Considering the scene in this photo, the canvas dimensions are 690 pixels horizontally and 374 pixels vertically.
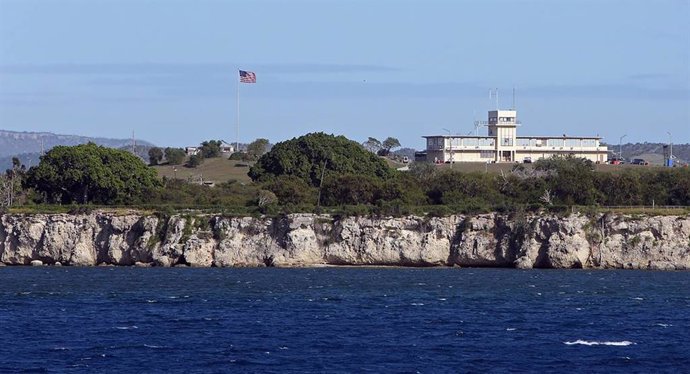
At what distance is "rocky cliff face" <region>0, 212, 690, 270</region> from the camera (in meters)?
98.1

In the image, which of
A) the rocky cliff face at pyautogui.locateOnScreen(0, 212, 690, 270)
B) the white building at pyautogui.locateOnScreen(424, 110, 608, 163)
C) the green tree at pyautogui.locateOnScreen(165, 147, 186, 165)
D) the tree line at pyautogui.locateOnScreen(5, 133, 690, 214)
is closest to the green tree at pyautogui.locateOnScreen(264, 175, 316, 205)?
the tree line at pyautogui.locateOnScreen(5, 133, 690, 214)

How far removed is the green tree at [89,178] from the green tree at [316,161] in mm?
20991

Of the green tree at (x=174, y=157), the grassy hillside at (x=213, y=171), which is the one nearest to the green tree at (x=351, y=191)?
the grassy hillside at (x=213, y=171)

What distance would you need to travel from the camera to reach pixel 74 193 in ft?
385

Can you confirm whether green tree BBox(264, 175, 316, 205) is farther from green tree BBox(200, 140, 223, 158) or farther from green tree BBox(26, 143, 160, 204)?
green tree BBox(200, 140, 223, 158)

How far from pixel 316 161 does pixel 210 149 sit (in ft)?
183

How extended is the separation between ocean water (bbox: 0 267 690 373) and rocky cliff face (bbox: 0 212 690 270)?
8.09 metres

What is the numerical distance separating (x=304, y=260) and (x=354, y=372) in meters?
54.9

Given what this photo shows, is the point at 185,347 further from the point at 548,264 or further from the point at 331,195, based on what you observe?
the point at 331,195

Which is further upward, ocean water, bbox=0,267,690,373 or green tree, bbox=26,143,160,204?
green tree, bbox=26,143,160,204

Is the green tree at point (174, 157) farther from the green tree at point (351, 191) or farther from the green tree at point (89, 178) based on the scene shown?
the green tree at point (351, 191)

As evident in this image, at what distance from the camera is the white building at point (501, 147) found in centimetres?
17125

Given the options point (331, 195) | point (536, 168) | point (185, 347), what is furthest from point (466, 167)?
point (185, 347)

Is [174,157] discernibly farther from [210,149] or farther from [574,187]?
[574,187]
